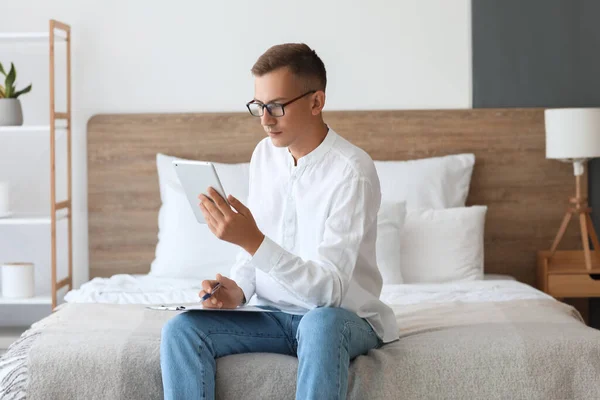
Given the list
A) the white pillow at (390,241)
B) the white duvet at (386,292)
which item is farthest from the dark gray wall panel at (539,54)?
the white duvet at (386,292)

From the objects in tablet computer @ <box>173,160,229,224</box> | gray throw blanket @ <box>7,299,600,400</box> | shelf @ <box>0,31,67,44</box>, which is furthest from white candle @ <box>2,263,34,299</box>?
tablet computer @ <box>173,160,229,224</box>

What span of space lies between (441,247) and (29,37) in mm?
1954

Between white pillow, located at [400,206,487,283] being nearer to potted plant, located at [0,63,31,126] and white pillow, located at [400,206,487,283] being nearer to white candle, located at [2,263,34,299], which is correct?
white candle, located at [2,263,34,299]

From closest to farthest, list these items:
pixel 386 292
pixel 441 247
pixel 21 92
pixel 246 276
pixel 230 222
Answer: pixel 230 222, pixel 246 276, pixel 386 292, pixel 441 247, pixel 21 92

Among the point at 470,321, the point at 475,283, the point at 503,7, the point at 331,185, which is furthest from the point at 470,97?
the point at 331,185

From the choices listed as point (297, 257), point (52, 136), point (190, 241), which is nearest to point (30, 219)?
point (52, 136)

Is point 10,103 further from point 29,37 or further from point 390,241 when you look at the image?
point 390,241

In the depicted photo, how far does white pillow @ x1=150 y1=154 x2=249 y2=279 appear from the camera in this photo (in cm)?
352

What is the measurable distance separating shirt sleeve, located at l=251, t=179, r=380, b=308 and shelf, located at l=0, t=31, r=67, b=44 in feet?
6.77

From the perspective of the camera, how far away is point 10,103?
365 cm

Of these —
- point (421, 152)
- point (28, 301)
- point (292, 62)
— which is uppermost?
point (292, 62)

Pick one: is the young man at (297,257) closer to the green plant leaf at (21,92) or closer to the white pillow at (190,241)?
the white pillow at (190,241)

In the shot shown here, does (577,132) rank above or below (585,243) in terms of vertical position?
above

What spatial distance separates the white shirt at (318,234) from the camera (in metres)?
2.00
